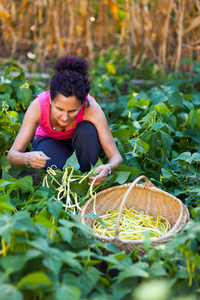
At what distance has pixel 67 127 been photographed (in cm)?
207

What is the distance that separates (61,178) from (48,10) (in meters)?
3.34

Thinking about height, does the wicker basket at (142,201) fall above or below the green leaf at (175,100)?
below

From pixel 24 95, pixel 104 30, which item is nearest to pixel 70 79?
pixel 24 95

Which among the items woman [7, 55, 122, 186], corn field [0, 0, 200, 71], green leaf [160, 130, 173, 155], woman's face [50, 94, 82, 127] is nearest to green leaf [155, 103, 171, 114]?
green leaf [160, 130, 173, 155]

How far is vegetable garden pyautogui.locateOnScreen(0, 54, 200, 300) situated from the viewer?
3.65 ft

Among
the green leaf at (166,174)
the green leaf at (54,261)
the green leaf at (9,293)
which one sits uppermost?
the green leaf at (9,293)

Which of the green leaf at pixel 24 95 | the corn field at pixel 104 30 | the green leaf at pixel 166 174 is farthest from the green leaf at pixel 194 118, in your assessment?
the corn field at pixel 104 30

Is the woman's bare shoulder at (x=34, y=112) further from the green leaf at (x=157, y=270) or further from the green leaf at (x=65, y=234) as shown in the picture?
the green leaf at (x=157, y=270)

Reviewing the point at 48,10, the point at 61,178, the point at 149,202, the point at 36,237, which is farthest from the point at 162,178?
the point at 48,10

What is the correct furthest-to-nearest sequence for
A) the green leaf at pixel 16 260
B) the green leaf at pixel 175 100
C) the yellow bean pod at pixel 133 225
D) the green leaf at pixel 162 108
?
the green leaf at pixel 175 100 → the green leaf at pixel 162 108 → the yellow bean pod at pixel 133 225 → the green leaf at pixel 16 260

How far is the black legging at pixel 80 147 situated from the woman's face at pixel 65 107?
0.18 meters

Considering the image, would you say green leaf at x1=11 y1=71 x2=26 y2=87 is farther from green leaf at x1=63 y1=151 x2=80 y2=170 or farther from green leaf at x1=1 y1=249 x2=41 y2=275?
green leaf at x1=1 y1=249 x2=41 y2=275

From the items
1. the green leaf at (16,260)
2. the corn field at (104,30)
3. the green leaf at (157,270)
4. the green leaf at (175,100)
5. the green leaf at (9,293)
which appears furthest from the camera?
the corn field at (104,30)

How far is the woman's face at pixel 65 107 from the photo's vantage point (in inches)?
69.9
